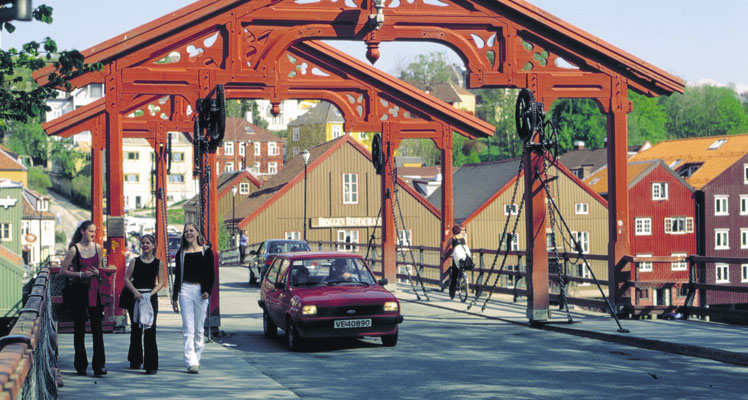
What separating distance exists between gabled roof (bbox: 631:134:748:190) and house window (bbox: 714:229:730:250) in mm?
3615

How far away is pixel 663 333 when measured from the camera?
16.0 meters

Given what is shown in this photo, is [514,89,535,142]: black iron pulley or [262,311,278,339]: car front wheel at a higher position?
[514,89,535,142]: black iron pulley

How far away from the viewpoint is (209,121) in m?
17.7

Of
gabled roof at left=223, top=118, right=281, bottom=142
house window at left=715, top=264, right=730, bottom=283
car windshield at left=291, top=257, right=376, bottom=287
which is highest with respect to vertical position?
gabled roof at left=223, top=118, right=281, bottom=142

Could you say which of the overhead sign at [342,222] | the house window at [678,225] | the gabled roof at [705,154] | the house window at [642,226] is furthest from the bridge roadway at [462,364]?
the gabled roof at [705,154]

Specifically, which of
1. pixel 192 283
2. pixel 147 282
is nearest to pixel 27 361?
pixel 147 282

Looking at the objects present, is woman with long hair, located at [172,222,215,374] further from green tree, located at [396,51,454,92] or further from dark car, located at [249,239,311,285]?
green tree, located at [396,51,454,92]

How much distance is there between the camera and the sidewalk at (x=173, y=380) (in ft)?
36.3

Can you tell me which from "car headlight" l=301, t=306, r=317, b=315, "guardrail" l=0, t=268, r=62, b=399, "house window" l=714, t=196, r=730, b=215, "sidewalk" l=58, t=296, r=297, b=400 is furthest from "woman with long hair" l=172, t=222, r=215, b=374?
"house window" l=714, t=196, r=730, b=215

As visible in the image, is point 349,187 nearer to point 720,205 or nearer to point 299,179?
point 299,179

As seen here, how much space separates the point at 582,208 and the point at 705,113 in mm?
72563

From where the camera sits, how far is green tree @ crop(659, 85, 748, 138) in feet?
440

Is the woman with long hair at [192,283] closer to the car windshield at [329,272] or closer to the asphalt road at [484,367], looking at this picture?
the asphalt road at [484,367]

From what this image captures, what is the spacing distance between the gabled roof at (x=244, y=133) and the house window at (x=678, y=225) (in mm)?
68591
